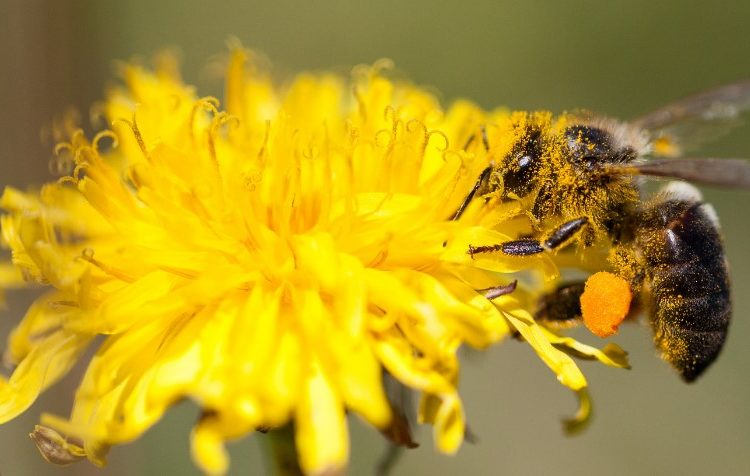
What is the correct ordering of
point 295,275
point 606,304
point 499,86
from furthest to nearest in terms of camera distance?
point 499,86
point 606,304
point 295,275

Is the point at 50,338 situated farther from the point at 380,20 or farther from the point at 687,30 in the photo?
the point at 687,30

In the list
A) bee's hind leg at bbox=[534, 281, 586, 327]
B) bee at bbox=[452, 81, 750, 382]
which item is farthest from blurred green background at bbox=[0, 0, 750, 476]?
bee at bbox=[452, 81, 750, 382]

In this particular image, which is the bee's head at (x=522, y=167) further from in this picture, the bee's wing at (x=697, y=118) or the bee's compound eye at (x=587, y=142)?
the bee's wing at (x=697, y=118)

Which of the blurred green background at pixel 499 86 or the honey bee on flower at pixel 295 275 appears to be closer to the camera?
the honey bee on flower at pixel 295 275

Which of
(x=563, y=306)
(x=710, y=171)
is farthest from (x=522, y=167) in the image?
(x=710, y=171)

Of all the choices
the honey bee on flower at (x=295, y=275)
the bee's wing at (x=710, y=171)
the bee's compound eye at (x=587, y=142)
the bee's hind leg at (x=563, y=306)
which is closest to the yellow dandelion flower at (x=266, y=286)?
the honey bee on flower at (x=295, y=275)

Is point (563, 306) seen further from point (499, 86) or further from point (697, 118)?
point (499, 86)

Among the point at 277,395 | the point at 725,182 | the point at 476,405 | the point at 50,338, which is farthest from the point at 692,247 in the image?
the point at 476,405
